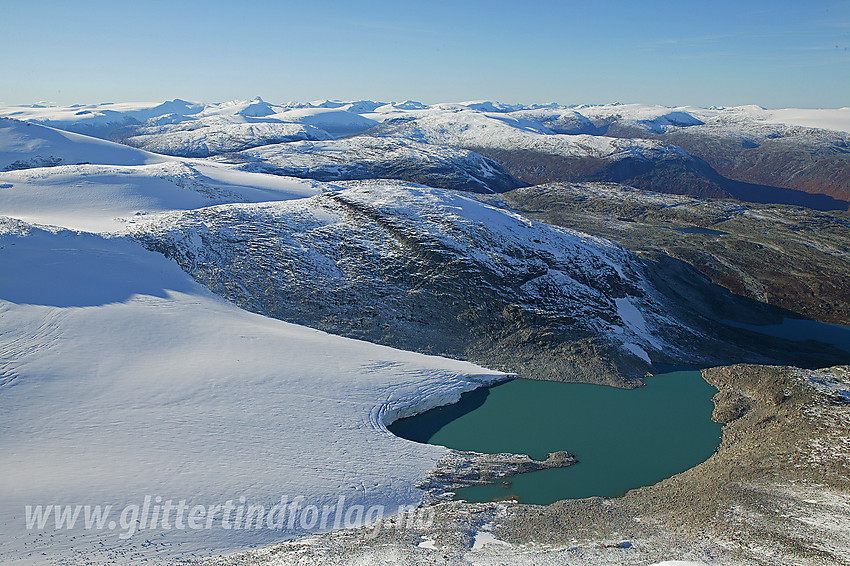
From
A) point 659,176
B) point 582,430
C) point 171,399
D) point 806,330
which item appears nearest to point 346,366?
point 171,399

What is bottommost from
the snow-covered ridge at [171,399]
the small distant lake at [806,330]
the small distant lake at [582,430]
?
the small distant lake at [582,430]

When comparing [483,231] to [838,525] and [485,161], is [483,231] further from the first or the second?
[485,161]

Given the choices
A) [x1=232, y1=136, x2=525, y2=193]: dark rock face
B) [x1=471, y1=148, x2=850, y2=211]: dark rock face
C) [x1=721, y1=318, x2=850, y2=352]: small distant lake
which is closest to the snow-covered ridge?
[x1=721, y1=318, x2=850, y2=352]: small distant lake

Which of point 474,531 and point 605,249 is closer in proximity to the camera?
point 474,531

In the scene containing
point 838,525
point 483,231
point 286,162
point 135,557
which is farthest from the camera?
point 286,162

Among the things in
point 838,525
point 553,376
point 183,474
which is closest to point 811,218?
point 553,376

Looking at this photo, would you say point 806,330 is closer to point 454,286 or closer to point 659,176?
point 454,286

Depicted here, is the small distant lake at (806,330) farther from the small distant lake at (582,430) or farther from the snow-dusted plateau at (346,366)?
the small distant lake at (582,430)

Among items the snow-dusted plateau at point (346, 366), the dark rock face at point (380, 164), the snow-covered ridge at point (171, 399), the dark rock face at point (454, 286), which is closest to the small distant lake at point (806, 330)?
the snow-dusted plateau at point (346, 366)
